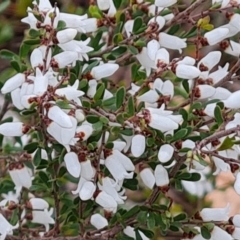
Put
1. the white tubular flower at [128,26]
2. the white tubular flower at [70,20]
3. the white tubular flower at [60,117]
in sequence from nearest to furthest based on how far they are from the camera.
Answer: the white tubular flower at [60,117], the white tubular flower at [70,20], the white tubular flower at [128,26]

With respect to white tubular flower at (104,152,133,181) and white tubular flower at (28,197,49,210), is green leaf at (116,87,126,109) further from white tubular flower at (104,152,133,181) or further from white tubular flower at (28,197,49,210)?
white tubular flower at (28,197,49,210)

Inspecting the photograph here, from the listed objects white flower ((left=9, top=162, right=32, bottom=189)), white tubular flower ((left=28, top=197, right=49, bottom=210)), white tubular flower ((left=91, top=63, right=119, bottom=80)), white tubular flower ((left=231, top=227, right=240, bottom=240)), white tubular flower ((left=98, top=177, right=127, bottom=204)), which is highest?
white tubular flower ((left=91, top=63, right=119, bottom=80))

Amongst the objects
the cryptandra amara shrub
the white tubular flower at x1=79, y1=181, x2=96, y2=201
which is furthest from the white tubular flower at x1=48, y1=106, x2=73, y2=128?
the white tubular flower at x1=79, y1=181, x2=96, y2=201

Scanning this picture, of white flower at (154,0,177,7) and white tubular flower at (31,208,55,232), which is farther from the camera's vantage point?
white tubular flower at (31,208,55,232)

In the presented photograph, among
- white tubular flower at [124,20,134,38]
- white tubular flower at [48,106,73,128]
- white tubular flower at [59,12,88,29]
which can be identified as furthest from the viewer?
white tubular flower at [124,20,134,38]

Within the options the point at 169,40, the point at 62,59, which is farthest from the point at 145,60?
the point at 62,59

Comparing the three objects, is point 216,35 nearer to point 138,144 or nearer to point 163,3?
point 163,3

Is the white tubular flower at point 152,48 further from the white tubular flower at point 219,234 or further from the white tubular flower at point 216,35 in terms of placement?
the white tubular flower at point 219,234

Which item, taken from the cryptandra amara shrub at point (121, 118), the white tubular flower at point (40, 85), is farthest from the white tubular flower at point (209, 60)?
the white tubular flower at point (40, 85)

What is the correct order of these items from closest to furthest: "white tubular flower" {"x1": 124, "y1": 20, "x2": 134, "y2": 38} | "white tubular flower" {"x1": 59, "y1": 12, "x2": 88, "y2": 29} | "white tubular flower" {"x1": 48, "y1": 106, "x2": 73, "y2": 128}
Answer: "white tubular flower" {"x1": 48, "y1": 106, "x2": 73, "y2": 128} → "white tubular flower" {"x1": 59, "y1": 12, "x2": 88, "y2": 29} → "white tubular flower" {"x1": 124, "y1": 20, "x2": 134, "y2": 38}

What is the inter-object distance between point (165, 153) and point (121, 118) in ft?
0.21

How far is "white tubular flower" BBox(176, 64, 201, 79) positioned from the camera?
777 mm

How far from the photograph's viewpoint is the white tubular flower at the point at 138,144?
74 cm

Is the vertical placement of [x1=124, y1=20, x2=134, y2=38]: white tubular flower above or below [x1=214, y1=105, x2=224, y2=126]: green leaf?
above
